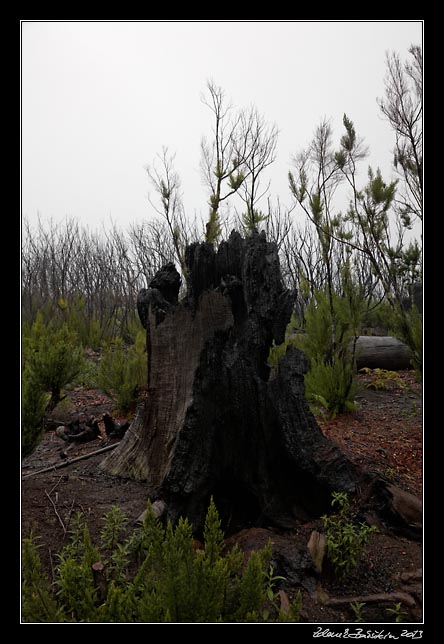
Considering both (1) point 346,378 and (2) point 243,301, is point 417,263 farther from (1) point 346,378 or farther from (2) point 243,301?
(2) point 243,301

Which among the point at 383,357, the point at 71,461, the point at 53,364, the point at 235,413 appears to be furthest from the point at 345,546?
the point at 383,357

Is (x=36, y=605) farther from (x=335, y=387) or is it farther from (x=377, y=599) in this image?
(x=335, y=387)

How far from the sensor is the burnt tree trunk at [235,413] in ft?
8.75

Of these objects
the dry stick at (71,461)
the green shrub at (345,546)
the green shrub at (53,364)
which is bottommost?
the green shrub at (345,546)

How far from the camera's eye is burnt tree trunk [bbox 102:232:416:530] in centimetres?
267

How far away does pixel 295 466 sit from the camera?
2.77 metres

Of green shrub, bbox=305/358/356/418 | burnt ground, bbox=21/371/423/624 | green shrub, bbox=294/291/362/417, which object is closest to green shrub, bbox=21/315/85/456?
burnt ground, bbox=21/371/423/624

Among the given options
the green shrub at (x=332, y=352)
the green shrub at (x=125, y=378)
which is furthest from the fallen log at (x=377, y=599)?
the green shrub at (x=125, y=378)

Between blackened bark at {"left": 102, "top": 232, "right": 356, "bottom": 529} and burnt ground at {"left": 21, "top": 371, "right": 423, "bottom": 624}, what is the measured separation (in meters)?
0.21

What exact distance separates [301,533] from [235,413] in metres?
0.82

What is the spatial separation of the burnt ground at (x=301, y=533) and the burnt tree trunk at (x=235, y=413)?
0.21 metres

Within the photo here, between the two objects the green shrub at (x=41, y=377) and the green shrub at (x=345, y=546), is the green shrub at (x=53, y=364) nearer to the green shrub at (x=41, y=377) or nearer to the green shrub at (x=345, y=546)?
the green shrub at (x=41, y=377)

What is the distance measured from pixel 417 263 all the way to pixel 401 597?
611cm

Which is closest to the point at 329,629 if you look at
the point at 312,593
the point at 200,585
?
the point at 312,593
